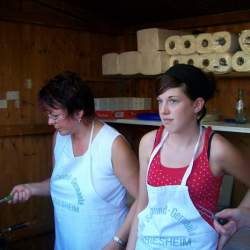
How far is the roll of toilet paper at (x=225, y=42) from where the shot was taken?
233 centimetres

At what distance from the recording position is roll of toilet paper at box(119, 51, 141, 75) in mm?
2816

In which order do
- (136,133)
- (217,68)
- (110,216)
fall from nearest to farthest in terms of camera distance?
(110,216) < (217,68) < (136,133)

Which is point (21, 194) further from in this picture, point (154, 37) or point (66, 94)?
point (154, 37)

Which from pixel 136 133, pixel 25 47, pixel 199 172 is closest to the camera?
pixel 199 172

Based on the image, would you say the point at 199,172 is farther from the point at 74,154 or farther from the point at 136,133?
the point at 136,133

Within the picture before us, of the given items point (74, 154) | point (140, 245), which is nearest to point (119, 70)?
point (74, 154)

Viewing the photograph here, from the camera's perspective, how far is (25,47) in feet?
8.50

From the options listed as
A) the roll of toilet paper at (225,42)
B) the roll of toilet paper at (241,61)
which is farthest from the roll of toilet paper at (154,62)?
the roll of toilet paper at (241,61)

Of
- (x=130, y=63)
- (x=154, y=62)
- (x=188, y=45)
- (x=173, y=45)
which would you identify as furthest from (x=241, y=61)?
(x=130, y=63)

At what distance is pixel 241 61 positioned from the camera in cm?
230

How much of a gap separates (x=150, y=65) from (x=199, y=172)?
168cm

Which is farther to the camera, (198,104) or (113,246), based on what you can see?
(113,246)

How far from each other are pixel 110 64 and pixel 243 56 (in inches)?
41.3

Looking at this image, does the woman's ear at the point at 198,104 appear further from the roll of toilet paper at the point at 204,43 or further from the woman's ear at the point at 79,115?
the roll of toilet paper at the point at 204,43
